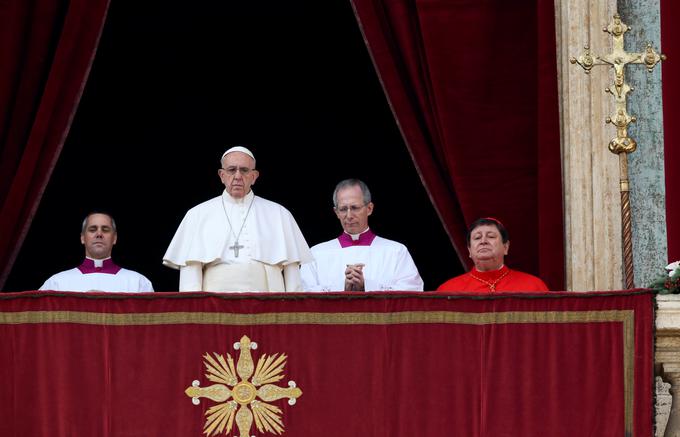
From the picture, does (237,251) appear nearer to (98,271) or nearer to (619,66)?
(98,271)

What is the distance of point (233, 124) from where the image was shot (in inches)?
349

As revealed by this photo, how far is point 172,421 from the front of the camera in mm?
5324

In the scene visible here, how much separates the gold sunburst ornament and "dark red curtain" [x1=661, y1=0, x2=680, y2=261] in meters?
2.41

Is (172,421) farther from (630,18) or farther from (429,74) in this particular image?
(630,18)

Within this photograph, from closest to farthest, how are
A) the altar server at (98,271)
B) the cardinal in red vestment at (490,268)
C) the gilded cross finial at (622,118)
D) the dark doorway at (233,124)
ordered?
the gilded cross finial at (622,118) → the cardinal in red vestment at (490,268) → the altar server at (98,271) → the dark doorway at (233,124)

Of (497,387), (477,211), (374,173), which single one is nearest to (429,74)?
(477,211)

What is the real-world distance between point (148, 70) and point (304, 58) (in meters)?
0.99

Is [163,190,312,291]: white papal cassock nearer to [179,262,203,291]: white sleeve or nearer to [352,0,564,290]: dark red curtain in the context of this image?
[179,262,203,291]: white sleeve

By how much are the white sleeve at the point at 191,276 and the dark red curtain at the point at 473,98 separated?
4.47 ft

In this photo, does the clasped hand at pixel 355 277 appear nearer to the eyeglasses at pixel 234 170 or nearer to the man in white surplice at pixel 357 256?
the man in white surplice at pixel 357 256

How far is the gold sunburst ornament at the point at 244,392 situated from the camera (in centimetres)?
535

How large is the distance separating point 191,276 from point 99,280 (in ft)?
3.01

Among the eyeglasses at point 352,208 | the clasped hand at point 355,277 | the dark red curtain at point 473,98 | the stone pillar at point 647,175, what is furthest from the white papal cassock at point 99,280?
Answer: the stone pillar at point 647,175

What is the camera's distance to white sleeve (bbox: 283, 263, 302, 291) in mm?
6527
